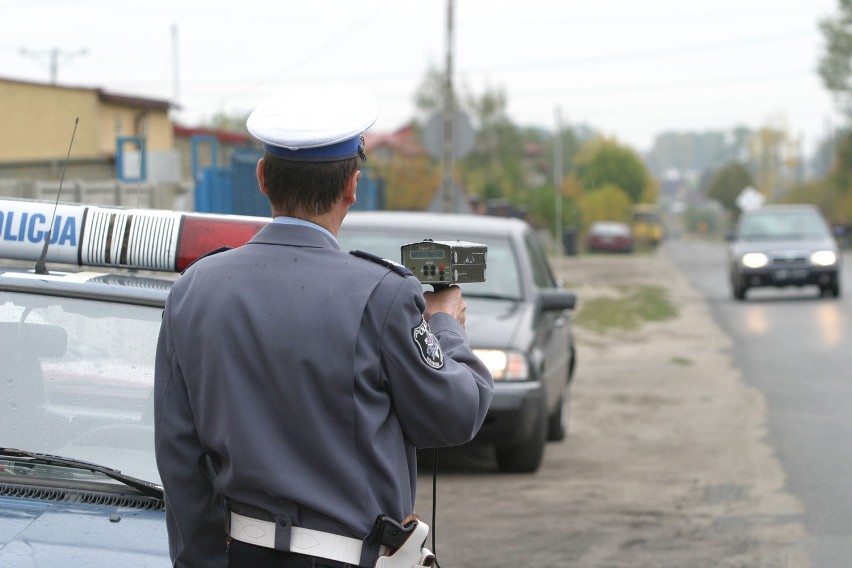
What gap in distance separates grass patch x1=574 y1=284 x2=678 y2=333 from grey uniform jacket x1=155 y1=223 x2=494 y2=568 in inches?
689

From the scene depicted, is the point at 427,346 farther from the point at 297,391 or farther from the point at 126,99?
the point at 126,99

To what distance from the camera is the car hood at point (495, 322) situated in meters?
8.19

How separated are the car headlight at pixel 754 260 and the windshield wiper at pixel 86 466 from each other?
69.4 ft

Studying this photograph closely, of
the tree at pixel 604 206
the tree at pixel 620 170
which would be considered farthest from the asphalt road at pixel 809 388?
the tree at pixel 620 170

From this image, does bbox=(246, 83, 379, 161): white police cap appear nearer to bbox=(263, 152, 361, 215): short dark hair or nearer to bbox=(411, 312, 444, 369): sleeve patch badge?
bbox=(263, 152, 361, 215): short dark hair

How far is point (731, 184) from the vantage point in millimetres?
121688

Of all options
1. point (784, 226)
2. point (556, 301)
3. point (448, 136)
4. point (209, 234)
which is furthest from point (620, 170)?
point (209, 234)

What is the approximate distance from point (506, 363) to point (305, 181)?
5.59 meters

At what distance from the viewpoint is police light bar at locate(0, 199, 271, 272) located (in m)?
3.75

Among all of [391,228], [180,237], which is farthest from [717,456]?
[180,237]

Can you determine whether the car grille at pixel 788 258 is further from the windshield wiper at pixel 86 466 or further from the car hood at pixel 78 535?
the car hood at pixel 78 535

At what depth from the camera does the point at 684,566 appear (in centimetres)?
617

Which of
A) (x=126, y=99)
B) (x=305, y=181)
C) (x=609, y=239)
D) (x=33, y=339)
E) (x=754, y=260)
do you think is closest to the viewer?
(x=305, y=181)

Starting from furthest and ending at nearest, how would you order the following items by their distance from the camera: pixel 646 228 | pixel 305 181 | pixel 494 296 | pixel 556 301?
pixel 646 228 → pixel 494 296 → pixel 556 301 → pixel 305 181
